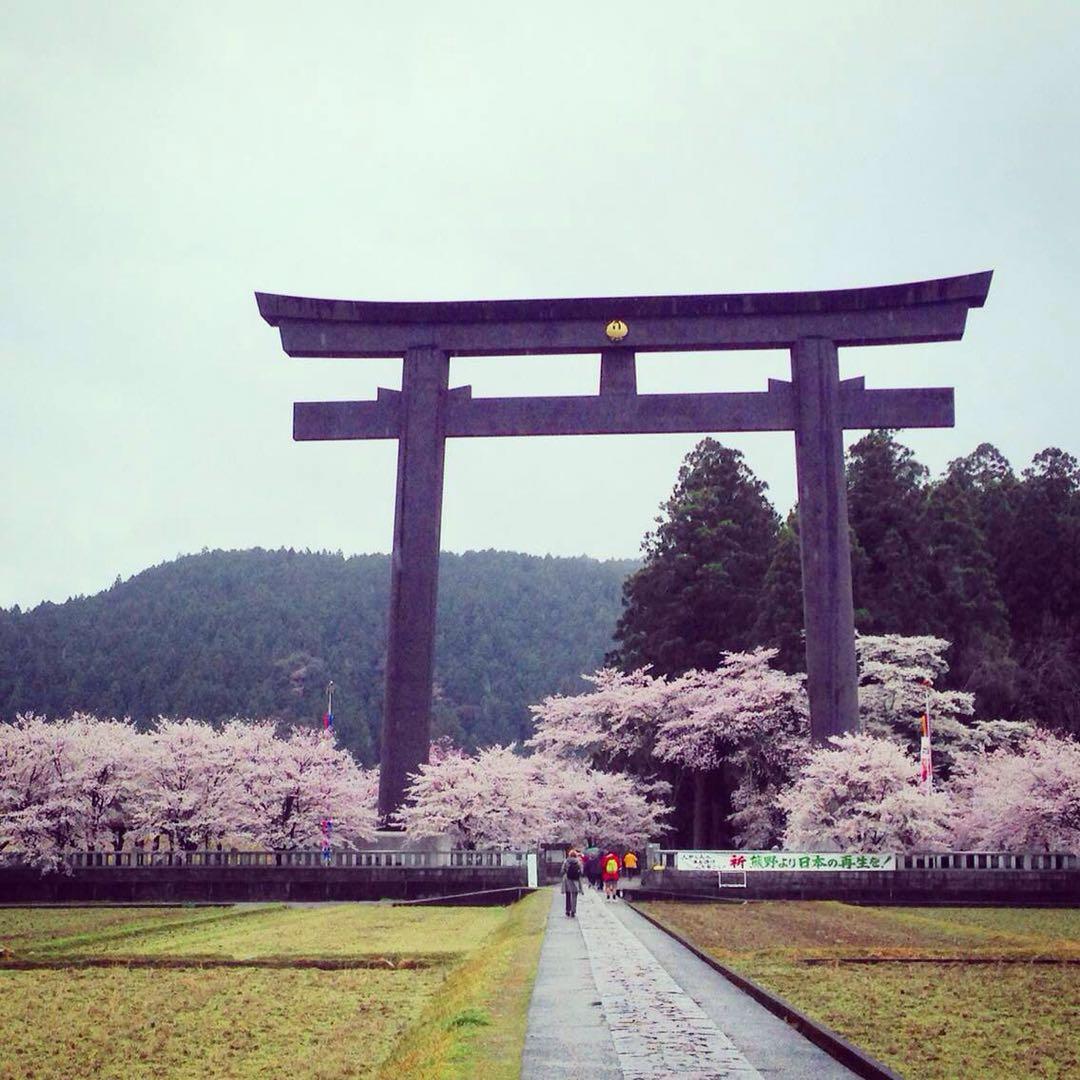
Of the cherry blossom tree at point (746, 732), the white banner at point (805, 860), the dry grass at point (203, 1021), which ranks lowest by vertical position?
the dry grass at point (203, 1021)

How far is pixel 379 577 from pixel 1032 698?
394 ft

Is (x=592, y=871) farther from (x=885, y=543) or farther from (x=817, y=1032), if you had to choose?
(x=817, y=1032)

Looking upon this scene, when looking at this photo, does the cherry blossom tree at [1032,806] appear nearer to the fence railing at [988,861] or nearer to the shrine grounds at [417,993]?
the fence railing at [988,861]

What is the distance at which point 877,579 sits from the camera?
179 feet

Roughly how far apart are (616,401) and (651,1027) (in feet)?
82.1

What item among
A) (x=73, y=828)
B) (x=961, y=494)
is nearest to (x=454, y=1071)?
(x=73, y=828)

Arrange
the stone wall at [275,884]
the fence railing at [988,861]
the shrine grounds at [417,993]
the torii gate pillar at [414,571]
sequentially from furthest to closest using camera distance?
the torii gate pillar at [414,571], the stone wall at [275,884], the fence railing at [988,861], the shrine grounds at [417,993]

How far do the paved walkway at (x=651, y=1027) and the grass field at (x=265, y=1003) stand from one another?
0.94 ft

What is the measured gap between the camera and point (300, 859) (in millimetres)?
33375

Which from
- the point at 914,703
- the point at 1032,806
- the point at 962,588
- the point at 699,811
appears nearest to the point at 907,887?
the point at 1032,806

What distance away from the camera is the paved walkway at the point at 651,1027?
8.30m

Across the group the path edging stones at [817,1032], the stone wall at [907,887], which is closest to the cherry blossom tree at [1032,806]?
the stone wall at [907,887]

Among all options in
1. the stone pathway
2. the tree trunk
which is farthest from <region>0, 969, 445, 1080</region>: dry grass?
the tree trunk

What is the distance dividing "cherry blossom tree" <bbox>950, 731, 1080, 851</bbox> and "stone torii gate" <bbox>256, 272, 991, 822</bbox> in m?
5.13
